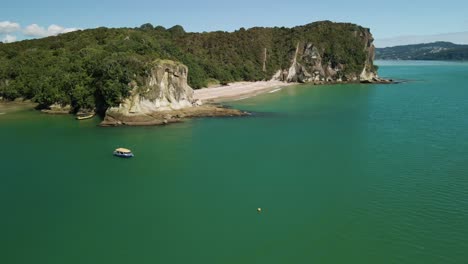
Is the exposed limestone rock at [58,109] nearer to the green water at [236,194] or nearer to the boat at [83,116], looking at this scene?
the boat at [83,116]

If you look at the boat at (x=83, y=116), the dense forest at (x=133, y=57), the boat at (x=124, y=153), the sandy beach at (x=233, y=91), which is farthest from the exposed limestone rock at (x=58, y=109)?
the boat at (x=124, y=153)

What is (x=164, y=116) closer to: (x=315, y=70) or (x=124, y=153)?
(x=124, y=153)

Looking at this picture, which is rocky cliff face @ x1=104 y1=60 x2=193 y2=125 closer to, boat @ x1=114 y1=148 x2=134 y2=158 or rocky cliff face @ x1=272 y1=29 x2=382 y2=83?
boat @ x1=114 y1=148 x2=134 y2=158

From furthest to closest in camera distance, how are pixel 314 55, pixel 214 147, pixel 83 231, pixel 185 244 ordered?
pixel 314 55 → pixel 214 147 → pixel 83 231 → pixel 185 244

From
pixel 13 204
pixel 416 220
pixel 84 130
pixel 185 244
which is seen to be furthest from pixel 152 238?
pixel 84 130

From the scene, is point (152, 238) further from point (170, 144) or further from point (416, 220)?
point (170, 144)
